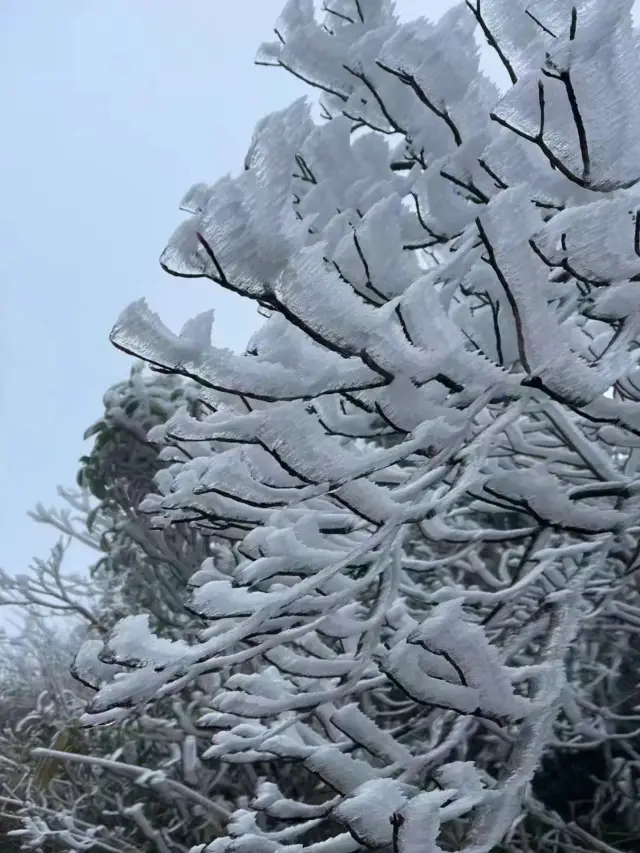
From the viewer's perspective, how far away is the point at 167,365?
1.16m

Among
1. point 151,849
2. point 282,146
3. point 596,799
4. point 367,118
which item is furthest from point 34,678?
point 282,146

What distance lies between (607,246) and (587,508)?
0.57m

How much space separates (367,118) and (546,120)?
1.29 m

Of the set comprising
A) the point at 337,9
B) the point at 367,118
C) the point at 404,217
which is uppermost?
the point at 337,9

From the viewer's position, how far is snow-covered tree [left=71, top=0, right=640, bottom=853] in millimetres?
1076

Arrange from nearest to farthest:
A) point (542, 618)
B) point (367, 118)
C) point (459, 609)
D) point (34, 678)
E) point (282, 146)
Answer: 1. point (282, 146)
2. point (459, 609)
3. point (542, 618)
4. point (367, 118)
5. point (34, 678)

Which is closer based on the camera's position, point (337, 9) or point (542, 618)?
point (542, 618)

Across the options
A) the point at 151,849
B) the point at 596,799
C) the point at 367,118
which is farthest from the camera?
the point at 151,849

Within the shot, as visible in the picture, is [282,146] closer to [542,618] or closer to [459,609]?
[459,609]

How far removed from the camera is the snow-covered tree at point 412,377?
1076mm

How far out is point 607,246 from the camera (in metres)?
1.18

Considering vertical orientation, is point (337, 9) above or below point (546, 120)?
above

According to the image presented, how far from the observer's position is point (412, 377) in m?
1.20

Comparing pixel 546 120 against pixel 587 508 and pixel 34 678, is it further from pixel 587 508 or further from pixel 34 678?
pixel 34 678
